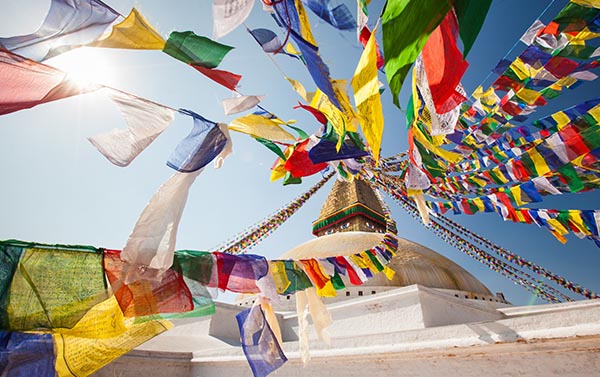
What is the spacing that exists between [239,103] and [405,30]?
1619 mm

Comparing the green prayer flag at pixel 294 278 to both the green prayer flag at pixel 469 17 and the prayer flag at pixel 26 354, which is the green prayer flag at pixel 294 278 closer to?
the prayer flag at pixel 26 354

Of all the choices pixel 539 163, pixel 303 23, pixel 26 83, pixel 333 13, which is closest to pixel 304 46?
pixel 303 23

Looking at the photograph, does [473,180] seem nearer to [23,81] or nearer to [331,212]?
[23,81]

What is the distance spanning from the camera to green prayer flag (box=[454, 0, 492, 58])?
3.74ft

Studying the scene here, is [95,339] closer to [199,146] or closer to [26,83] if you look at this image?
[199,146]

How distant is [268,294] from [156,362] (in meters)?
3.28

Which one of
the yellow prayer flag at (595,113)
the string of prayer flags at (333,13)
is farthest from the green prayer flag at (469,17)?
the yellow prayer flag at (595,113)

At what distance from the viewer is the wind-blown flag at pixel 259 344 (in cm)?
283

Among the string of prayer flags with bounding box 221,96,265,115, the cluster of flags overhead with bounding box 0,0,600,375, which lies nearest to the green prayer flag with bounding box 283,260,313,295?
the cluster of flags overhead with bounding box 0,0,600,375

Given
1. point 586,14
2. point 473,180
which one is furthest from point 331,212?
point 586,14

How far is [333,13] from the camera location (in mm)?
2062

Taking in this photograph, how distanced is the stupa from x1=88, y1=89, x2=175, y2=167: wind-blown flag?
1.99m

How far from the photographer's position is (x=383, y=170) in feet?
37.2

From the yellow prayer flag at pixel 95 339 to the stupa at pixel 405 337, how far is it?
171cm
